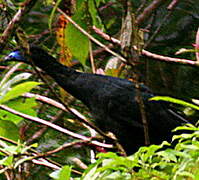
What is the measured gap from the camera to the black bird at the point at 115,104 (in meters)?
3.03

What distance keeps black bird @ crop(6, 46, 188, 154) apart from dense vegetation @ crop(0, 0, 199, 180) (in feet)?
0.35

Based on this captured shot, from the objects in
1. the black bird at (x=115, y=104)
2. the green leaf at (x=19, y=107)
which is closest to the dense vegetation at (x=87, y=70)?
the green leaf at (x=19, y=107)

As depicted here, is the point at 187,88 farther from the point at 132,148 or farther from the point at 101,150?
the point at 101,150

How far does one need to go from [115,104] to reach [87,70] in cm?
80

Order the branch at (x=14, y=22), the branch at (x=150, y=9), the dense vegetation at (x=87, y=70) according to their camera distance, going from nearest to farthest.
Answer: the dense vegetation at (x=87, y=70), the branch at (x=14, y=22), the branch at (x=150, y=9)

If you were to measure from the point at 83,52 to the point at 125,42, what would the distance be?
65 centimetres

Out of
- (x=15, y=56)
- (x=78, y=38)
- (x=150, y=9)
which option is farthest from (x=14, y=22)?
(x=150, y=9)

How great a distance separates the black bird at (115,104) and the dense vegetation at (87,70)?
0.11 meters

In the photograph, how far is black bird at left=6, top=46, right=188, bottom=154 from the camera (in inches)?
119

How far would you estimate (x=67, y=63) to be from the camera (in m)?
3.21

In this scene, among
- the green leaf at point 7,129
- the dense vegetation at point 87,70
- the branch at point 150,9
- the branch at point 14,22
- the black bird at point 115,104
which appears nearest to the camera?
the dense vegetation at point 87,70

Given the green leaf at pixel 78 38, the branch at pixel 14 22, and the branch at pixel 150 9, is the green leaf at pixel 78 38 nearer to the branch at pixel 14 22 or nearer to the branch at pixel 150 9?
the branch at pixel 14 22

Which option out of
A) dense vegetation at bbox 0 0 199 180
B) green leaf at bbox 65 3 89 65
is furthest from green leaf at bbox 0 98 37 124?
green leaf at bbox 65 3 89 65

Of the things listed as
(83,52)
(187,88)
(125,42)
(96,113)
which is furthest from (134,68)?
(187,88)
